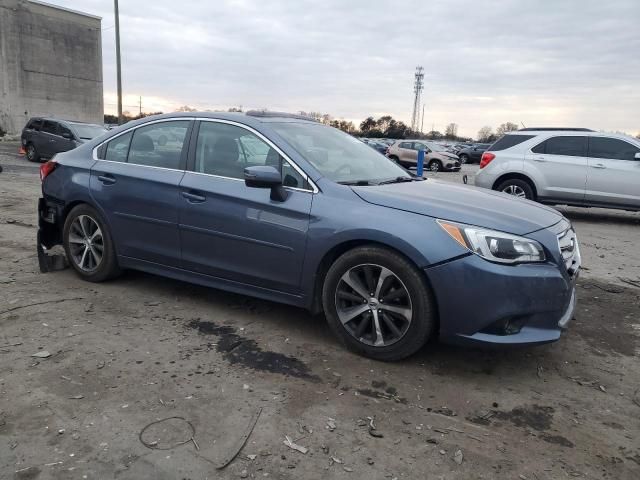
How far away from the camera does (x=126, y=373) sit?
334cm

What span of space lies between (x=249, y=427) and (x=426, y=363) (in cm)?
136

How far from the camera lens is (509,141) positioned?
37.0 ft

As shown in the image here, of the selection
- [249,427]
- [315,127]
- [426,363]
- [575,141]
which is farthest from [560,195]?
[249,427]

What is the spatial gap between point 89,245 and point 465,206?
134 inches

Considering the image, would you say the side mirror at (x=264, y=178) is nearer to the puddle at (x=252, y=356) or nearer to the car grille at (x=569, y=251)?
the puddle at (x=252, y=356)

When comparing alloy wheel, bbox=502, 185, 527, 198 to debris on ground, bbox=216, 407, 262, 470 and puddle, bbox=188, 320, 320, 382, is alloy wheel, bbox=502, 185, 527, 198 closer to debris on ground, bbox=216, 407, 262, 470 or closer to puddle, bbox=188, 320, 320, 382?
puddle, bbox=188, 320, 320, 382

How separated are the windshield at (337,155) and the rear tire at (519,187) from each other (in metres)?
6.84

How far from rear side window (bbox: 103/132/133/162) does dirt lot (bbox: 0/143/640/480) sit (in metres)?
1.22

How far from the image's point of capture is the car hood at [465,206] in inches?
135

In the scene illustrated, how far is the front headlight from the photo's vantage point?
10.8ft

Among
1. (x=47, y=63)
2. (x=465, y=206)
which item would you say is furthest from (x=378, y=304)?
(x=47, y=63)

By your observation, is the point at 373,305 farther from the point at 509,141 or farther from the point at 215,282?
the point at 509,141

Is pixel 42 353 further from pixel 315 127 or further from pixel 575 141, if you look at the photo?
pixel 575 141

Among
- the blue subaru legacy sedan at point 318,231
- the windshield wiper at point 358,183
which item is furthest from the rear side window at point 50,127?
the windshield wiper at point 358,183
